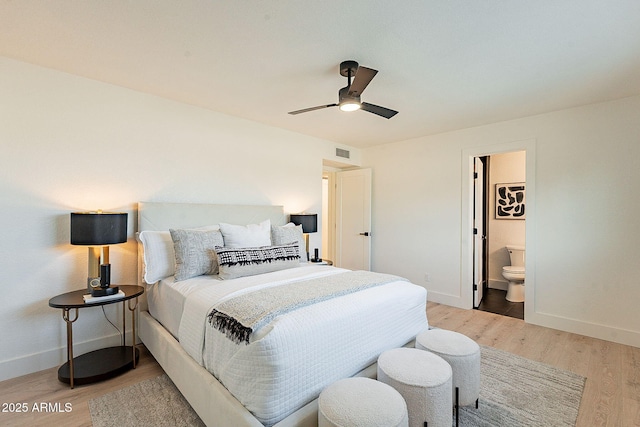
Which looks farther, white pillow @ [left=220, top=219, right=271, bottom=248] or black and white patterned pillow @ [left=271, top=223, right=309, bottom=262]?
black and white patterned pillow @ [left=271, top=223, right=309, bottom=262]

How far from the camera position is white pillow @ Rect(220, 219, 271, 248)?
2.85m

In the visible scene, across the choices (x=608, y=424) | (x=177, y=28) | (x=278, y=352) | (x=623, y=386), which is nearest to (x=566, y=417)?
(x=608, y=424)

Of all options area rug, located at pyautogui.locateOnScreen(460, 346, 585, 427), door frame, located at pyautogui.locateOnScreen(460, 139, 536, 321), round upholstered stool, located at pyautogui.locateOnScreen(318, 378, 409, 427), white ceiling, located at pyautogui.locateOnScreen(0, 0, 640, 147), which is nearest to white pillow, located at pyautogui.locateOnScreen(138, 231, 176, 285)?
white ceiling, located at pyautogui.locateOnScreen(0, 0, 640, 147)

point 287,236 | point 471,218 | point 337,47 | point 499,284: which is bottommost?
point 499,284

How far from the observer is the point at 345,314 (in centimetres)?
177

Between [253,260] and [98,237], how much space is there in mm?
1212

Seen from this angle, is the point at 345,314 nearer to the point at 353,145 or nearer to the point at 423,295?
the point at 423,295

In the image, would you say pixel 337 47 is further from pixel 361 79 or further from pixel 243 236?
pixel 243 236

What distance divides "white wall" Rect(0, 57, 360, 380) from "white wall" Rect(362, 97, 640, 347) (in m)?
3.21

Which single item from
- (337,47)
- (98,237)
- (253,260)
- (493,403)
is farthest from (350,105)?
(493,403)

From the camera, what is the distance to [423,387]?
1.52 meters

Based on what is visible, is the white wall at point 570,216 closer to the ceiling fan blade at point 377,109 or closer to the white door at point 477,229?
the white door at point 477,229

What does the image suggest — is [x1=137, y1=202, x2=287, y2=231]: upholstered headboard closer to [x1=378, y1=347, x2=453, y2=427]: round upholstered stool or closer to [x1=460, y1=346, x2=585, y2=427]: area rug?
[x1=378, y1=347, x2=453, y2=427]: round upholstered stool

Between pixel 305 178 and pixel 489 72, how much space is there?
2.65m
